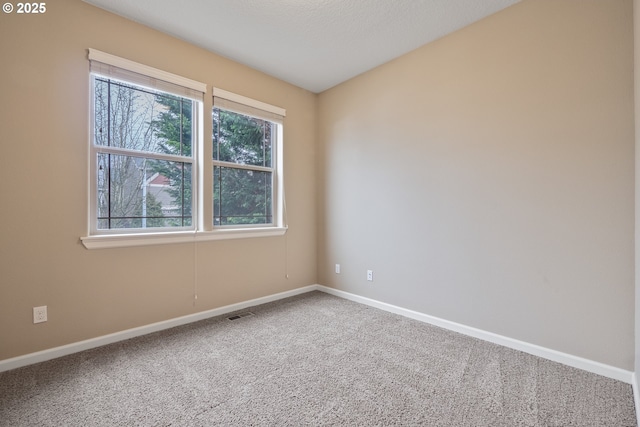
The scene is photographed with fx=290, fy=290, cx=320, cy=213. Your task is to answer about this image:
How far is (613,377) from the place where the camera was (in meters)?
1.90

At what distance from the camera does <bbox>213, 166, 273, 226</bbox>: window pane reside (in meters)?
3.13

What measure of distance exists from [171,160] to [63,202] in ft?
2.91

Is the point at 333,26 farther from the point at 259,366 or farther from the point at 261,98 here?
the point at 259,366

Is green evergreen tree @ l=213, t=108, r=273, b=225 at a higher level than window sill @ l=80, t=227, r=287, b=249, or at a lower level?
higher

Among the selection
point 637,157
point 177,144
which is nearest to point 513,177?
point 637,157

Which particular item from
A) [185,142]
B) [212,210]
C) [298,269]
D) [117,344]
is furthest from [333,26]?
[117,344]

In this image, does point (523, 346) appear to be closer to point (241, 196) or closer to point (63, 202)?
point (241, 196)

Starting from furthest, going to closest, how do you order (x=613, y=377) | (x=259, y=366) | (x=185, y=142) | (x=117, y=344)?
(x=185, y=142) < (x=117, y=344) < (x=259, y=366) < (x=613, y=377)

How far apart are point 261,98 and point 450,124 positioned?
2.09 m

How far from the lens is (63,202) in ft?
7.14

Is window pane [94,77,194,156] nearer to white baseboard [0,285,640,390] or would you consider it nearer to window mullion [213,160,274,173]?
window mullion [213,160,274,173]

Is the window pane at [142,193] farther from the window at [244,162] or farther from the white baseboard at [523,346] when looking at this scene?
the white baseboard at [523,346]

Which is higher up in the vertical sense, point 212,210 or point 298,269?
point 212,210

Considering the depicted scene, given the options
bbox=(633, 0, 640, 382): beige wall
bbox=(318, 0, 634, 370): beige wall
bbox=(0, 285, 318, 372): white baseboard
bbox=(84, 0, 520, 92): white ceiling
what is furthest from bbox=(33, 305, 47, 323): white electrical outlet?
bbox=(633, 0, 640, 382): beige wall
